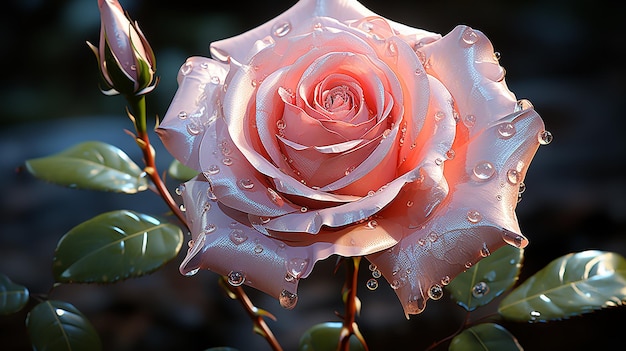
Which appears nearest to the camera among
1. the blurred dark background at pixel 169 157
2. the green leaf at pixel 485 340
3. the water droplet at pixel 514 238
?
the water droplet at pixel 514 238

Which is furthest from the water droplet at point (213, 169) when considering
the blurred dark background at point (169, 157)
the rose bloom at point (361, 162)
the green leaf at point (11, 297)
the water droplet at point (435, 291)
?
the blurred dark background at point (169, 157)

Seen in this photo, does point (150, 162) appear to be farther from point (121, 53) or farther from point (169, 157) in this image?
point (169, 157)

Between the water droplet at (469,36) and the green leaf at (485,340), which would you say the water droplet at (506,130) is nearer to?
the water droplet at (469,36)

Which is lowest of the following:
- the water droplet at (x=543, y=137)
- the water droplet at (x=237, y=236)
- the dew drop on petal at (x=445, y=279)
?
the dew drop on petal at (x=445, y=279)

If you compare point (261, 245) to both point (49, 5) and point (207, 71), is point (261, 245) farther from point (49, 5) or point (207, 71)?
point (49, 5)

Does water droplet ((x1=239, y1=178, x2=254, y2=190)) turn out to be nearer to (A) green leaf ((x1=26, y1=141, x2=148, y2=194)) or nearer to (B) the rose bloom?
Result: (B) the rose bloom

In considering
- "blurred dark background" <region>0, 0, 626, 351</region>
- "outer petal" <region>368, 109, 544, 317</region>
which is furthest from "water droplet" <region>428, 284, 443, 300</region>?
"blurred dark background" <region>0, 0, 626, 351</region>

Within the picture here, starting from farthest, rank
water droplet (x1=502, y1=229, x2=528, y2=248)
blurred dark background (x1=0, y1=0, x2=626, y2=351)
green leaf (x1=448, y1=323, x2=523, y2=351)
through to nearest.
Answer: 1. blurred dark background (x1=0, y1=0, x2=626, y2=351)
2. green leaf (x1=448, y1=323, x2=523, y2=351)
3. water droplet (x1=502, y1=229, x2=528, y2=248)
